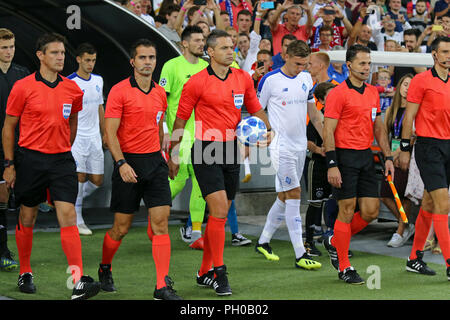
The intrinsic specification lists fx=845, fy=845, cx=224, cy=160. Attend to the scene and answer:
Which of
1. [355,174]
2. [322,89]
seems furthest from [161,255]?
[322,89]

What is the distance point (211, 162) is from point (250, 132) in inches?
17.5

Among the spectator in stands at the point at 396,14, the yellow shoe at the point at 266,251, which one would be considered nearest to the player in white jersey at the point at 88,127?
the yellow shoe at the point at 266,251

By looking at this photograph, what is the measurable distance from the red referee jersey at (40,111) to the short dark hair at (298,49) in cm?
254

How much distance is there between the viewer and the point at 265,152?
490 inches

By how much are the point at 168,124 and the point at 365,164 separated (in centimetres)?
291

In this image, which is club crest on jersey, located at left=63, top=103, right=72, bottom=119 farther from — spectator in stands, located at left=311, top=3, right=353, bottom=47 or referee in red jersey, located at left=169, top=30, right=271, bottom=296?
spectator in stands, located at left=311, top=3, right=353, bottom=47

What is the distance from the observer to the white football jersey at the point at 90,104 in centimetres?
1065

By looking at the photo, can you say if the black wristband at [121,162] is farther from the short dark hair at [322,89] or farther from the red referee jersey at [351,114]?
the short dark hair at [322,89]

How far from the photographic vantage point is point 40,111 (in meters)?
7.10

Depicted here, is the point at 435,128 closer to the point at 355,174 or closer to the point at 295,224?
the point at 355,174

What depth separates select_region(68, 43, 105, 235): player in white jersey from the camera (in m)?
10.6
